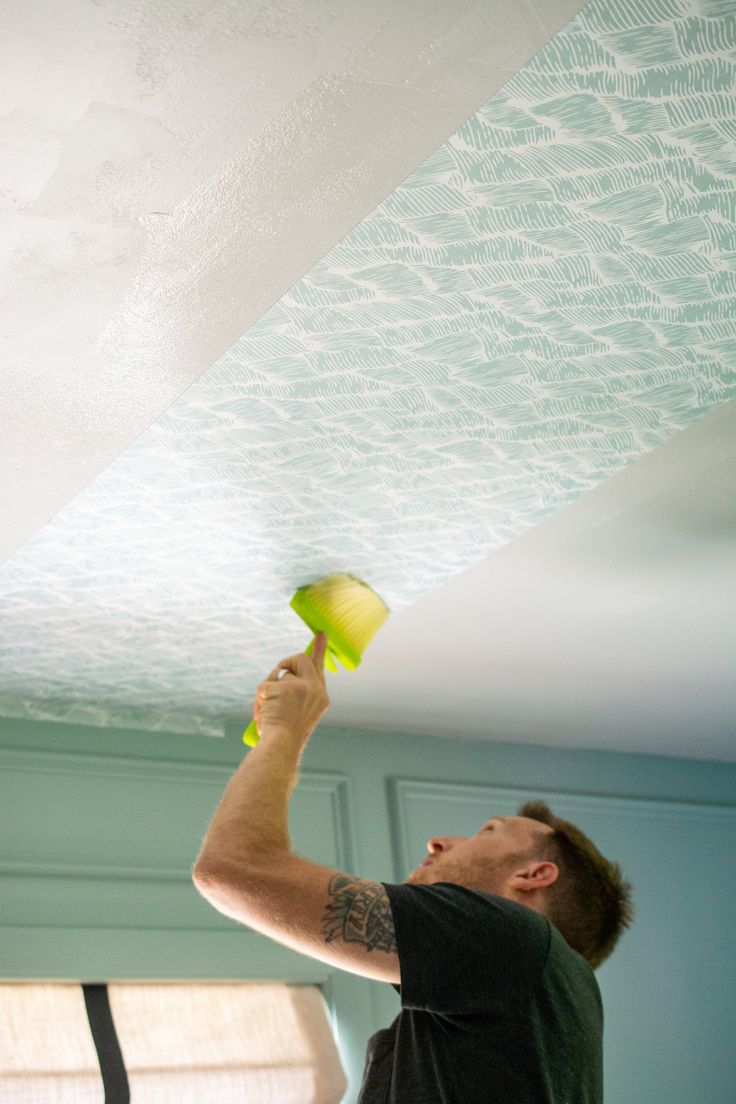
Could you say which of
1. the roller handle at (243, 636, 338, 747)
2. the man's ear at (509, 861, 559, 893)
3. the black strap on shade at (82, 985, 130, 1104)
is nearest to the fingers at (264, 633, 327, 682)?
the roller handle at (243, 636, 338, 747)

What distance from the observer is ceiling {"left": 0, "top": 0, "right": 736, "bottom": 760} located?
58.0 inches

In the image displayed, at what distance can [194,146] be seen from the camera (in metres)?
1.57

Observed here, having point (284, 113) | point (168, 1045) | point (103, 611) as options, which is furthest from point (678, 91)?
point (168, 1045)

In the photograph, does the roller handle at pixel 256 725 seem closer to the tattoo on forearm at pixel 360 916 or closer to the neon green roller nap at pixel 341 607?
the neon green roller nap at pixel 341 607

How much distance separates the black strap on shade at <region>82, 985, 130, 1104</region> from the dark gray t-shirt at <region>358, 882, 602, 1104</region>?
152 centimetres

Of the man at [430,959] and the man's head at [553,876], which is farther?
the man's head at [553,876]

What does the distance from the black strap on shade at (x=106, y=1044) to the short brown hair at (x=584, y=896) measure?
59.2 inches

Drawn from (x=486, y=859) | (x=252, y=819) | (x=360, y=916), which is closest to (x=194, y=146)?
(x=252, y=819)

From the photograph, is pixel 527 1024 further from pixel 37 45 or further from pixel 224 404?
pixel 37 45

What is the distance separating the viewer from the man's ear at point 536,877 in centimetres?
226

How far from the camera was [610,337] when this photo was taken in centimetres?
203

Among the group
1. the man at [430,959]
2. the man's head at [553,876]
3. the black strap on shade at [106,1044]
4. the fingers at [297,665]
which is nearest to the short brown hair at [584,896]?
the man's head at [553,876]

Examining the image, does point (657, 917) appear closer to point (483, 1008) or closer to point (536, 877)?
point (536, 877)

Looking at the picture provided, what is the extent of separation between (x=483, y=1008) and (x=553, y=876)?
1.73 ft
